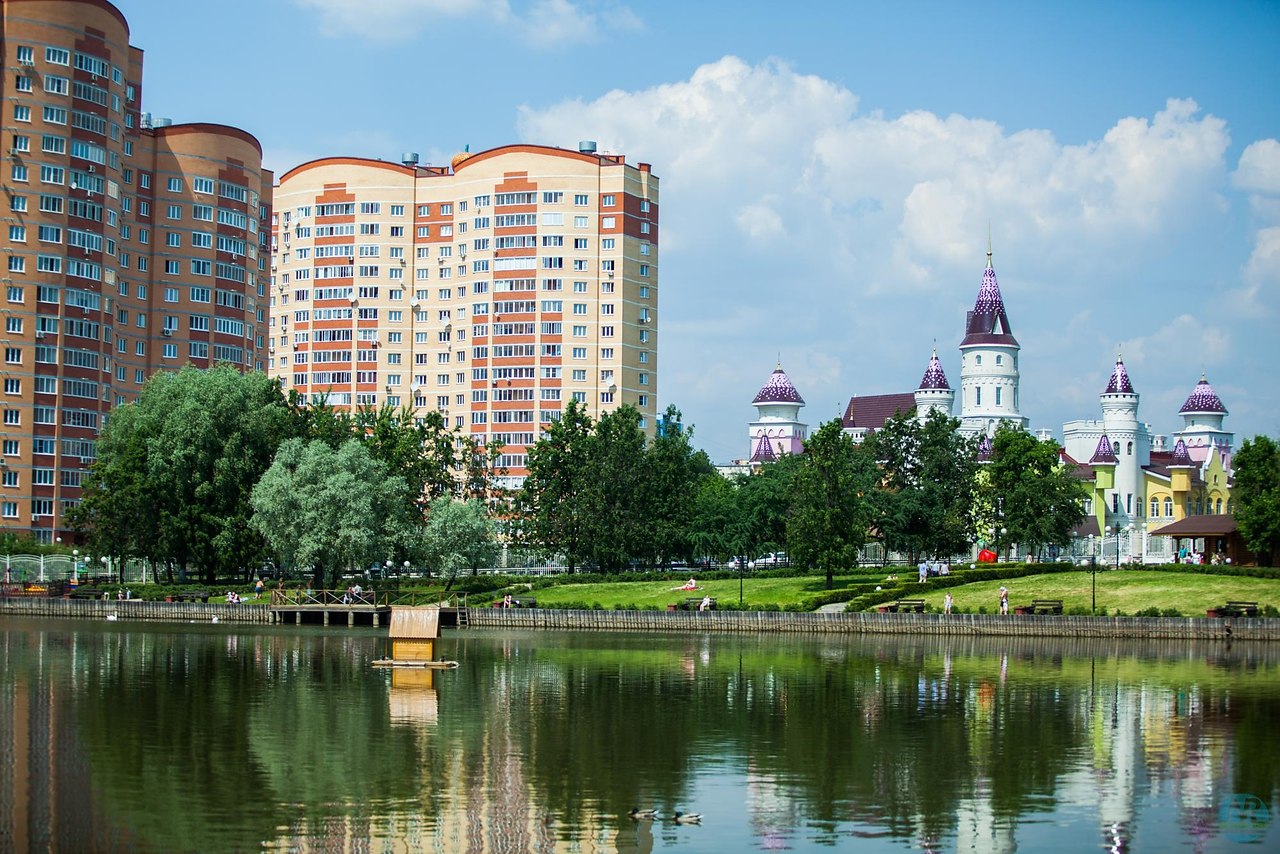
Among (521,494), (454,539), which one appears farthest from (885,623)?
(521,494)

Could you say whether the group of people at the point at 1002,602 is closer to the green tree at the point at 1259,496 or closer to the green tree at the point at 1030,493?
the green tree at the point at 1259,496

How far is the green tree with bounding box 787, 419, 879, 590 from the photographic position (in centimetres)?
10106

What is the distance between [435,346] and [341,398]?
44.3 feet

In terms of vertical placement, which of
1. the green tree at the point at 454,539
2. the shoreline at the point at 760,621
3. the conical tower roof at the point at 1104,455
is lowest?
the shoreline at the point at 760,621

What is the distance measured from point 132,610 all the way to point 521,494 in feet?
120

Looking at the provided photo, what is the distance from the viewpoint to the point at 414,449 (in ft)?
403

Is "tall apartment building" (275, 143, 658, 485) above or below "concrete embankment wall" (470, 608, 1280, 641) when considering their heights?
above

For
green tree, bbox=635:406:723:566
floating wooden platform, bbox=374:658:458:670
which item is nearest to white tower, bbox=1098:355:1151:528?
green tree, bbox=635:406:723:566

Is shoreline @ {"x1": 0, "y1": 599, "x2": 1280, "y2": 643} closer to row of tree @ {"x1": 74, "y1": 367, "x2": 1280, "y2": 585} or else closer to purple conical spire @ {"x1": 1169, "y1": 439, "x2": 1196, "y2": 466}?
row of tree @ {"x1": 74, "y1": 367, "x2": 1280, "y2": 585}

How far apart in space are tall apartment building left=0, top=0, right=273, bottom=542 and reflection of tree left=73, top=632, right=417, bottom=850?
8522cm

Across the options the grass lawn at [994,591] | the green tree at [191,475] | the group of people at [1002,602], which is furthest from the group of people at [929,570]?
the green tree at [191,475]

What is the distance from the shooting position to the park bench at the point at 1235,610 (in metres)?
83.0

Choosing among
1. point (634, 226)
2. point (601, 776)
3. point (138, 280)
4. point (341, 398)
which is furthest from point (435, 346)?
point (601, 776)

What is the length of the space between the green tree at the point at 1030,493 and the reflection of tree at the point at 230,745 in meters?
74.1
